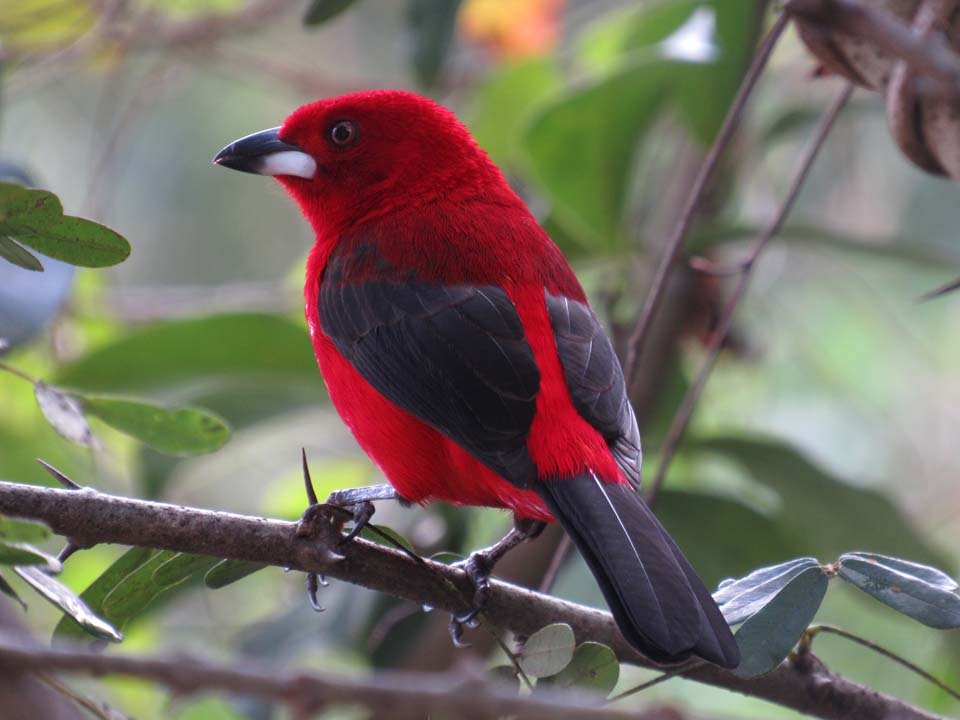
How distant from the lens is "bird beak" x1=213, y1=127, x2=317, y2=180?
10.6 feet

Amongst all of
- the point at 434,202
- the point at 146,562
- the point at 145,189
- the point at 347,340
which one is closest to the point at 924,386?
the point at 434,202

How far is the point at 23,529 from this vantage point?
4.70 ft

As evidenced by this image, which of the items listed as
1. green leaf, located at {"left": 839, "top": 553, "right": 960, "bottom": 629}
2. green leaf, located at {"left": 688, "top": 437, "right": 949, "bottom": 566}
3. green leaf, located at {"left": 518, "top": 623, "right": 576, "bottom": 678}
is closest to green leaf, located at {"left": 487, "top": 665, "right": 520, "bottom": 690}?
green leaf, located at {"left": 518, "top": 623, "right": 576, "bottom": 678}

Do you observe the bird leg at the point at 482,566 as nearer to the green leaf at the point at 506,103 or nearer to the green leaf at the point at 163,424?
the green leaf at the point at 163,424

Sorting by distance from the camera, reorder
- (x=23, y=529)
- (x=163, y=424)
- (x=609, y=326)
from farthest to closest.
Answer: (x=609, y=326)
(x=163, y=424)
(x=23, y=529)

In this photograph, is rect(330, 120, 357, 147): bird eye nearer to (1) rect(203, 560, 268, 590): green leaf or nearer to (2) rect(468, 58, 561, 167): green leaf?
(2) rect(468, 58, 561, 167): green leaf

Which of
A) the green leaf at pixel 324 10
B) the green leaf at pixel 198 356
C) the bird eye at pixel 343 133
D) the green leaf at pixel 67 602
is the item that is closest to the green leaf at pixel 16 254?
the green leaf at pixel 67 602

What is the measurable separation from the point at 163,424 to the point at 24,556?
0.66m

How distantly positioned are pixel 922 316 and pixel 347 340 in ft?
15.5

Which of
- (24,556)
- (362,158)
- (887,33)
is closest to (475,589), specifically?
(24,556)

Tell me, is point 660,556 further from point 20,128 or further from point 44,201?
point 20,128

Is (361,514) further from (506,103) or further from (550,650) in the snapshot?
(506,103)

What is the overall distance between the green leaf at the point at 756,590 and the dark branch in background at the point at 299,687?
32.2 inches

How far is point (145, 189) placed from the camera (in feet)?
28.1
